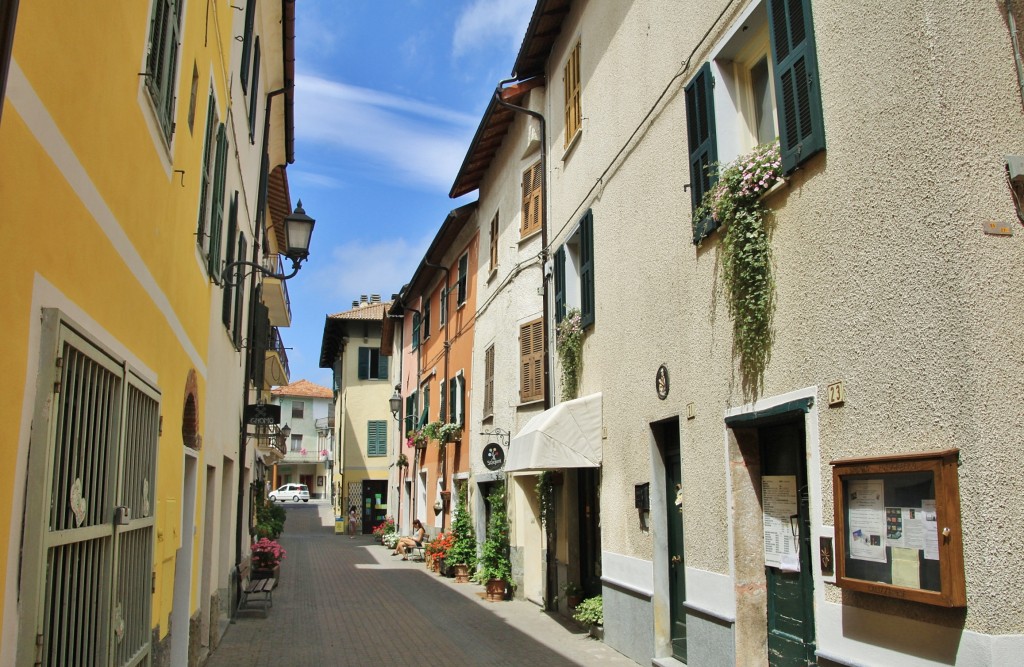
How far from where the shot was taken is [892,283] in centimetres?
510

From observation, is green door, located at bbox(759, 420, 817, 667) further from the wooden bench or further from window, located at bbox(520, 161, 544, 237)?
the wooden bench

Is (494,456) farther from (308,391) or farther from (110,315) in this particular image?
(308,391)

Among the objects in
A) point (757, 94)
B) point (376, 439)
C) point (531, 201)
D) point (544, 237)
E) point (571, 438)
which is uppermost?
point (531, 201)

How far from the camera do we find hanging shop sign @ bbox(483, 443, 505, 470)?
1653cm

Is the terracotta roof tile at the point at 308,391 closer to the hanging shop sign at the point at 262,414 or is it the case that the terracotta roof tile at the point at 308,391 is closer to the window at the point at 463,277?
the window at the point at 463,277

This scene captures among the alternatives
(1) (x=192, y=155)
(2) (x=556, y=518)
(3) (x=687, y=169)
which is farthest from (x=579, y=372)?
(1) (x=192, y=155)

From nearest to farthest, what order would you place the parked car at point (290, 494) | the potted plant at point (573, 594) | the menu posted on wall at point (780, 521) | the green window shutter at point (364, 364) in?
1. the menu posted on wall at point (780, 521)
2. the potted plant at point (573, 594)
3. the green window shutter at point (364, 364)
4. the parked car at point (290, 494)

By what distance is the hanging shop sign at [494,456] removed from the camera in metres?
16.5

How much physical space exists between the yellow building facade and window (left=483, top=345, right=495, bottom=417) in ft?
29.2

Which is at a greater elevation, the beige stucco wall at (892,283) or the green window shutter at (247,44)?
the green window shutter at (247,44)

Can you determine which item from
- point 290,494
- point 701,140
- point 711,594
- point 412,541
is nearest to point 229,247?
point 701,140

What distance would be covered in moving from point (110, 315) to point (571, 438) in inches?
303

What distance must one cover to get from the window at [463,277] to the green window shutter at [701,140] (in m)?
13.7

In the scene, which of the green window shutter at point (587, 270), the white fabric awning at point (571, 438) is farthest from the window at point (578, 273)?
the white fabric awning at point (571, 438)
